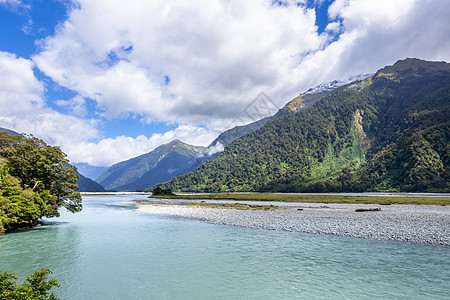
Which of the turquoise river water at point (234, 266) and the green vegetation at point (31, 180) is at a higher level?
the green vegetation at point (31, 180)

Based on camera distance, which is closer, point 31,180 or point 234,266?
point 234,266

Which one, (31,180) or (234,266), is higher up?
(31,180)

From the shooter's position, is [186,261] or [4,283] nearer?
[4,283]

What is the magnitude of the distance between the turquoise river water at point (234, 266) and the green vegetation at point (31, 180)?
16.4ft

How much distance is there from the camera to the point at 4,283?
10.7 metres

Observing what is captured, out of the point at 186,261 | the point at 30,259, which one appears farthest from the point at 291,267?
the point at 30,259

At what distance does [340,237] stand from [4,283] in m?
36.8

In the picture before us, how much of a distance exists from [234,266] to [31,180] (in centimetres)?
4304

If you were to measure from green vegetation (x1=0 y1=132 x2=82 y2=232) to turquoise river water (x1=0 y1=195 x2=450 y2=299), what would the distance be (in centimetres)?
501

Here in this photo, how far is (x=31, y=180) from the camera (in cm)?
4650

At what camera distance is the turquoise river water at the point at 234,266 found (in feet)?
59.9

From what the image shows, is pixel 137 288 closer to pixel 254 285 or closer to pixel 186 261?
pixel 186 261

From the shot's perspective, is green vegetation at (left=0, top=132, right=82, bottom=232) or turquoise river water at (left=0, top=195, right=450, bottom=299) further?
green vegetation at (left=0, top=132, right=82, bottom=232)

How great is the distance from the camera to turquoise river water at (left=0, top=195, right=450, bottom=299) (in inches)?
719
